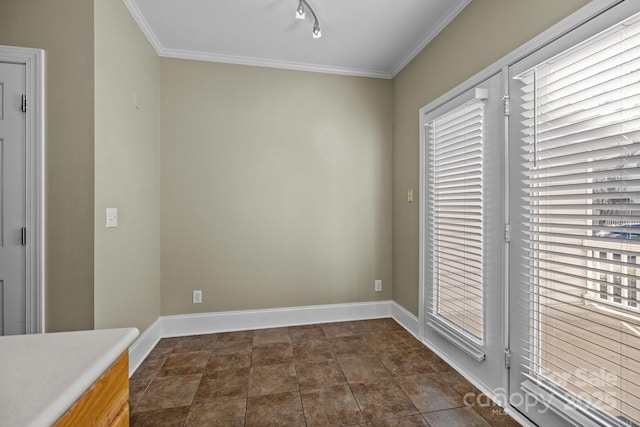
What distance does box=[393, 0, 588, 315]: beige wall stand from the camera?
66.1 inches

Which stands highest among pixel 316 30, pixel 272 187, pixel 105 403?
pixel 316 30

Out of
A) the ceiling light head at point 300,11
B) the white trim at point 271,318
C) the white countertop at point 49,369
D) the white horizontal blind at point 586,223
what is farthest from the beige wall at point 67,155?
the white horizontal blind at point 586,223

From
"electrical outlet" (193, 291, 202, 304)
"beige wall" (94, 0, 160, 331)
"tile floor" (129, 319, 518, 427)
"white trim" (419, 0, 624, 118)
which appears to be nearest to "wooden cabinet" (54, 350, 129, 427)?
"tile floor" (129, 319, 518, 427)

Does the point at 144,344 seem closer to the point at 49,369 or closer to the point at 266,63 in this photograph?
the point at 49,369

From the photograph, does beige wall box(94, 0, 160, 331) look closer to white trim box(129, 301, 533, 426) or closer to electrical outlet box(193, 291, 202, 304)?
white trim box(129, 301, 533, 426)

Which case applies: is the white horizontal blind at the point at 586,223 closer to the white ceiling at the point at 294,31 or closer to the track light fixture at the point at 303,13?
the white ceiling at the point at 294,31

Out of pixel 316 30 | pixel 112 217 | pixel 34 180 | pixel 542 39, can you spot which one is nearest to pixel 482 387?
pixel 542 39

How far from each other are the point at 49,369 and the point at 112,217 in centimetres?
156

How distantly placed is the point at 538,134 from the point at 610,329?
986mm

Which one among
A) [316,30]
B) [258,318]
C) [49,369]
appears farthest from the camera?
[258,318]

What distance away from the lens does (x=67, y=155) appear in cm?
174

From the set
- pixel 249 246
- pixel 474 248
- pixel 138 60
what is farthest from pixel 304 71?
pixel 474 248

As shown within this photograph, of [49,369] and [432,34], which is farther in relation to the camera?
[432,34]

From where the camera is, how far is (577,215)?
140 centimetres
